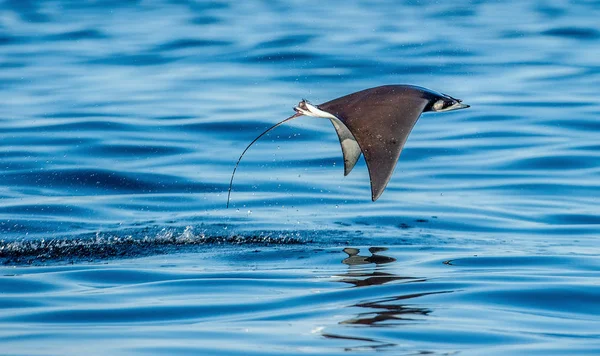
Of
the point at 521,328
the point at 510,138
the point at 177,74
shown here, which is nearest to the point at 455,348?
the point at 521,328

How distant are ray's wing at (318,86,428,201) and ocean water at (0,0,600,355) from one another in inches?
29.9

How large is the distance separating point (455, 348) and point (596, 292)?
6.14 feet

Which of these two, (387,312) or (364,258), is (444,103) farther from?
(387,312)

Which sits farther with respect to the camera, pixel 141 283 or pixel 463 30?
pixel 463 30

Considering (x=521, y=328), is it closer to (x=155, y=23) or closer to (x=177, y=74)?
(x=177, y=74)

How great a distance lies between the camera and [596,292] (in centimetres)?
711

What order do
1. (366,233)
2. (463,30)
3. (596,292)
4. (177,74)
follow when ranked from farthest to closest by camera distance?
(463,30) < (177,74) < (366,233) < (596,292)

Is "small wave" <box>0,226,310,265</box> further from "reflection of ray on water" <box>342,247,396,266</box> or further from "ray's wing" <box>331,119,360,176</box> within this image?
"ray's wing" <box>331,119,360,176</box>

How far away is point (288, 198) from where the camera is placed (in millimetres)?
11781

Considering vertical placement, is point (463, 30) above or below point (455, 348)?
above

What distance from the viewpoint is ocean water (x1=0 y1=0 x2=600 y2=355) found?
6223mm

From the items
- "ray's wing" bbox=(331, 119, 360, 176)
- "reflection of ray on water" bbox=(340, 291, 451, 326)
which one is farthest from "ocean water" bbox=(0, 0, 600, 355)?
"ray's wing" bbox=(331, 119, 360, 176)

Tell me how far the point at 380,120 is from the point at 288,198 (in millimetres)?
3850

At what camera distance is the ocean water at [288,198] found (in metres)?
6.22
